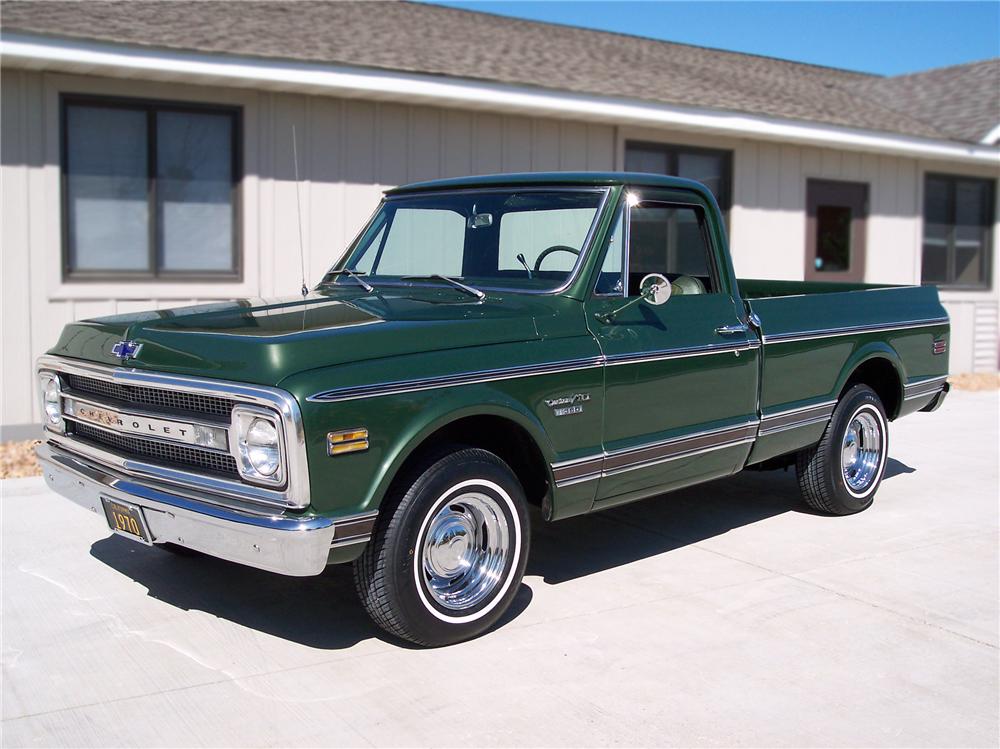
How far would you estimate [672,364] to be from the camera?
4.90 m

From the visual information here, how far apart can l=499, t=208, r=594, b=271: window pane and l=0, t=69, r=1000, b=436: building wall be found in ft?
14.3

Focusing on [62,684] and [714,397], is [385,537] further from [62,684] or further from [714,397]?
[714,397]

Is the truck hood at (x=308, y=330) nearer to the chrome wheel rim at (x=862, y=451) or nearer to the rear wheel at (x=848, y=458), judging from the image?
the rear wheel at (x=848, y=458)

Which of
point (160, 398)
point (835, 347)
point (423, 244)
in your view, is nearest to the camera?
point (160, 398)

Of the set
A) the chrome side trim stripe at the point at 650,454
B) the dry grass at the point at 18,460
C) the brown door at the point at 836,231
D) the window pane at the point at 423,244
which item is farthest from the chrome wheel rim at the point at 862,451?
the brown door at the point at 836,231

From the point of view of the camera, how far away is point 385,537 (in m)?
3.83

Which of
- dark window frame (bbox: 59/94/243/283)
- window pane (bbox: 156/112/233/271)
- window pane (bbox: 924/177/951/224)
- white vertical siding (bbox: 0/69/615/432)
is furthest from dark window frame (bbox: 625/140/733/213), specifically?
window pane (bbox: 156/112/233/271)

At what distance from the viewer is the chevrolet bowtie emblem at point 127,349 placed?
404 cm

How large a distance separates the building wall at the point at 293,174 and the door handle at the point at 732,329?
483cm

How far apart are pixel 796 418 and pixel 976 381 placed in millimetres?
8855

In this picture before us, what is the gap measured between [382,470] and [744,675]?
1.58 meters

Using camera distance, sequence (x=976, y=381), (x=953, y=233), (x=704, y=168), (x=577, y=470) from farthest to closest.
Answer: (x=953, y=233) → (x=976, y=381) → (x=704, y=168) → (x=577, y=470)

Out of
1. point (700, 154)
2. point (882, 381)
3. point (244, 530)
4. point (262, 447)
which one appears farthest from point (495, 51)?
point (244, 530)

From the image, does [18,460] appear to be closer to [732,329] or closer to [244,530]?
[244,530]
